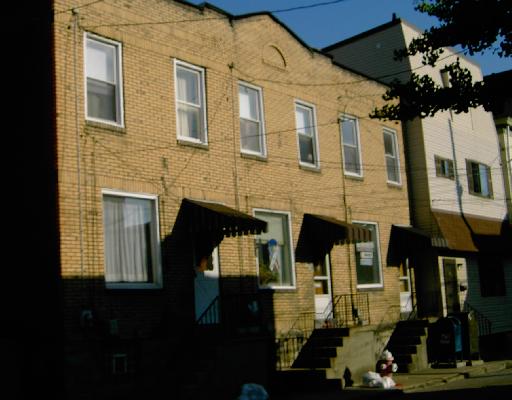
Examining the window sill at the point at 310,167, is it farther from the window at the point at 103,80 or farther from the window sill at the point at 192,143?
the window at the point at 103,80

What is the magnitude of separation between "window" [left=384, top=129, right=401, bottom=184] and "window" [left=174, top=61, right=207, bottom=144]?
7941mm

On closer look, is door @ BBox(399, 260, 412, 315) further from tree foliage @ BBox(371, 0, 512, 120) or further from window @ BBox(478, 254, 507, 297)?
tree foliage @ BBox(371, 0, 512, 120)

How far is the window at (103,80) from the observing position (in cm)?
1338

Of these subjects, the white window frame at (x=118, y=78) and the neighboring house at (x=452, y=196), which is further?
the neighboring house at (x=452, y=196)

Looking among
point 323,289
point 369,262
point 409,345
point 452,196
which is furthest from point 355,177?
point 452,196

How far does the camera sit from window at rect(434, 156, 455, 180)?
75.3 feet

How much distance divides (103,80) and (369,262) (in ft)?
30.8

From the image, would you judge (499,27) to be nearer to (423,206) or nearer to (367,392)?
(367,392)

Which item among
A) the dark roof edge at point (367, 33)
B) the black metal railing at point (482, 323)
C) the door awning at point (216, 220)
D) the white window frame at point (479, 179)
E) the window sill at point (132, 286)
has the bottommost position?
the black metal railing at point (482, 323)

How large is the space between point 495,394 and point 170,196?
7.12 m

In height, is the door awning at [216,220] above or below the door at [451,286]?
above

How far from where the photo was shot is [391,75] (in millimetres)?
23703

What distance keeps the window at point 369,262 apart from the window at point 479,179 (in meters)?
6.17

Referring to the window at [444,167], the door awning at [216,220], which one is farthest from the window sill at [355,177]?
the door awning at [216,220]
